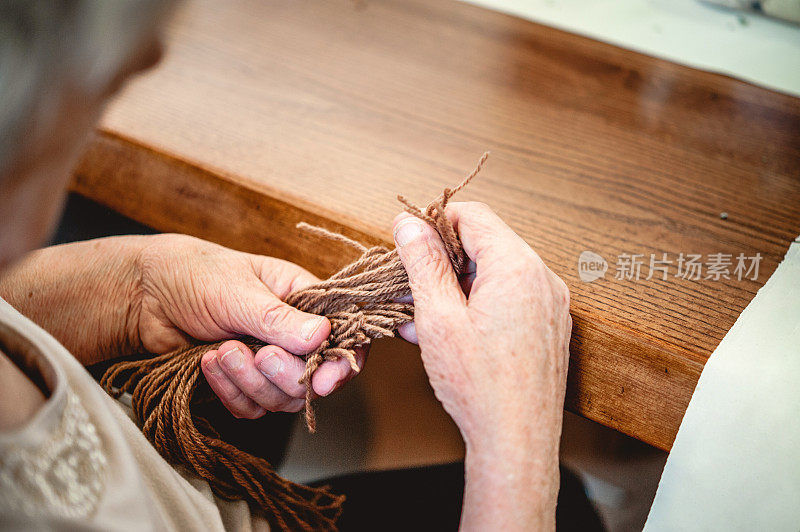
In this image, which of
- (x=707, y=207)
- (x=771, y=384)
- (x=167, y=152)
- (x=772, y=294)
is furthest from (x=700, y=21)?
(x=167, y=152)

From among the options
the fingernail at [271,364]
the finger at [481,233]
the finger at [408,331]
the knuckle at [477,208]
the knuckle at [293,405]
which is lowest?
the knuckle at [293,405]

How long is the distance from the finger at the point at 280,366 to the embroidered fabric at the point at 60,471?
0.24 m

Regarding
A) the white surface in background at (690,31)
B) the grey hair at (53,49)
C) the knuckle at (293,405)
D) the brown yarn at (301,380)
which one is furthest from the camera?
the white surface in background at (690,31)

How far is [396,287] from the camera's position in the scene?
0.64 meters

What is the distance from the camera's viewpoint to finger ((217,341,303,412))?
2.24 ft

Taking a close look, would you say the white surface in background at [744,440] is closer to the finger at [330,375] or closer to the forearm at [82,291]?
the finger at [330,375]

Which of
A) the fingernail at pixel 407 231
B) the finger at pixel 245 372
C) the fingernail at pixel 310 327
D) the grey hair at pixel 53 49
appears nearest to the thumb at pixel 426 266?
the fingernail at pixel 407 231

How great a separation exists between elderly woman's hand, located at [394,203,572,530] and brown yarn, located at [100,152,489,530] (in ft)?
0.17

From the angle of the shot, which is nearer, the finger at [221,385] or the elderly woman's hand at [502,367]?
the elderly woman's hand at [502,367]

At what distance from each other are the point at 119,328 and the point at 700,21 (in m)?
1.27

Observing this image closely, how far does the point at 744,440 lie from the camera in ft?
2.02

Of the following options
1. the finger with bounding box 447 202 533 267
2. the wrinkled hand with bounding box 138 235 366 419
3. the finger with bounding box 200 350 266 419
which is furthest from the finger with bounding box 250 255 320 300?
the finger with bounding box 447 202 533 267

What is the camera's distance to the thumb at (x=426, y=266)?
59cm

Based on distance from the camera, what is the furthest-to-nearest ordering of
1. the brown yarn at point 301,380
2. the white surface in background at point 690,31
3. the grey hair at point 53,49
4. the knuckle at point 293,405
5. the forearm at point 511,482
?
the white surface in background at point 690,31 → the knuckle at point 293,405 → the brown yarn at point 301,380 → the forearm at point 511,482 → the grey hair at point 53,49
